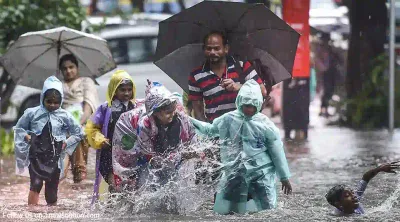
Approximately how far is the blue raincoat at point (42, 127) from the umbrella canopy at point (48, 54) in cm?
211

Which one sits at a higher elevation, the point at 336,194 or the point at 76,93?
the point at 76,93

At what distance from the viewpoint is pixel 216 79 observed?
984 cm

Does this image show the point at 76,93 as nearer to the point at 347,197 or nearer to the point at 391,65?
the point at 347,197

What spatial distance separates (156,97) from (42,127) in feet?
5.56

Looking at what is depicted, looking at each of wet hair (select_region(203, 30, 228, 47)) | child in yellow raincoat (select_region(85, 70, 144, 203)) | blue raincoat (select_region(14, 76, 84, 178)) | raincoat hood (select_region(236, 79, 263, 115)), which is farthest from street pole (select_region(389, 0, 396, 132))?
raincoat hood (select_region(236, 79, 263, 115))

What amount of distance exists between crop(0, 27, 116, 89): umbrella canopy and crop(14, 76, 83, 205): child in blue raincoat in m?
2.13

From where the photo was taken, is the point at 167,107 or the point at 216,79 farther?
the point at 216,79

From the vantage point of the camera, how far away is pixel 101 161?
32.2 feet

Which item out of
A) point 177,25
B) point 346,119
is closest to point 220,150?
point 177,25

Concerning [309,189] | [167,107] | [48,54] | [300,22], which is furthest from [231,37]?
[300,22]

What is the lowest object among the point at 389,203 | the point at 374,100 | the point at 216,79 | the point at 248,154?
the point at 389,203

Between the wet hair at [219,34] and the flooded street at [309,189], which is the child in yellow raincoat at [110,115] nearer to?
the flooded street at [309,189]

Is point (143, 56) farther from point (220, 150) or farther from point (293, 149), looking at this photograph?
point (220, 150)

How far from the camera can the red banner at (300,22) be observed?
17062mm
